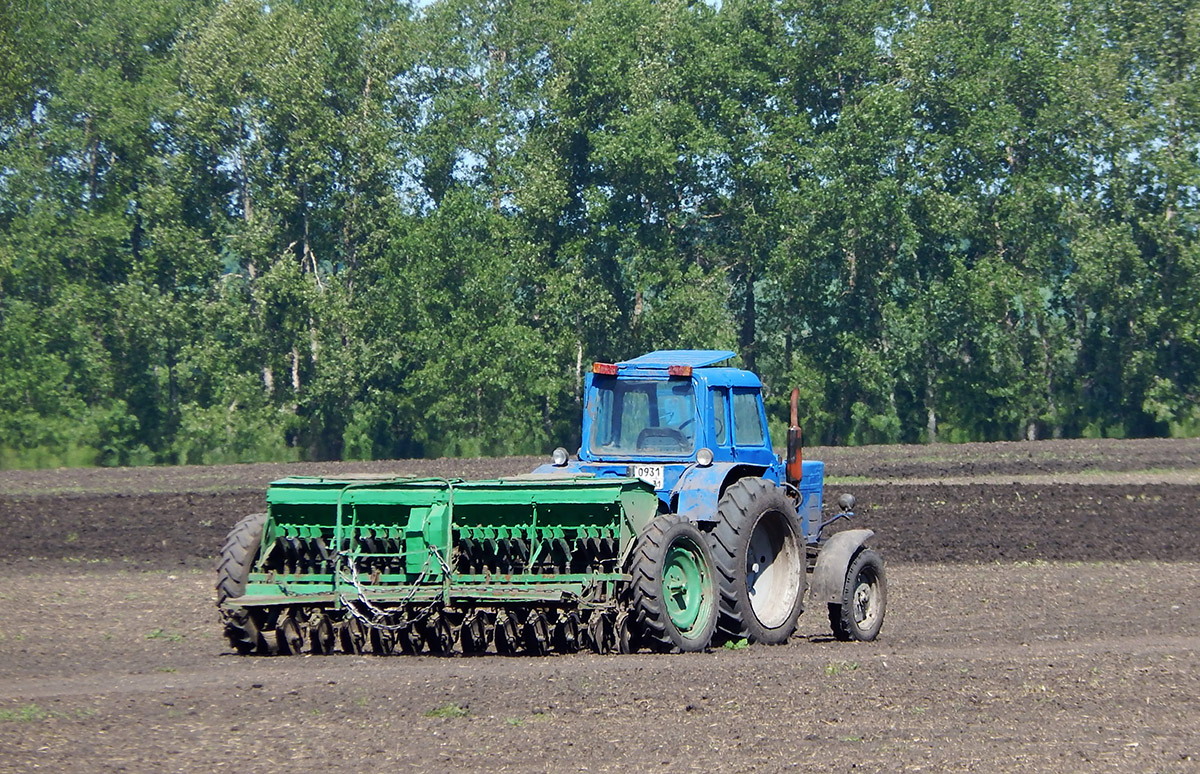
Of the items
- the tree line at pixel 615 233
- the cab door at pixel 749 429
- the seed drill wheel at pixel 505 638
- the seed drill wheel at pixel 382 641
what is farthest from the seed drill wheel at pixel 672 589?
the tree line at pixel 615 233

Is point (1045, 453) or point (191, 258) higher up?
point (191, 258)

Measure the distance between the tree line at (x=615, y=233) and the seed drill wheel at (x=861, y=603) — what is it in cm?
3495

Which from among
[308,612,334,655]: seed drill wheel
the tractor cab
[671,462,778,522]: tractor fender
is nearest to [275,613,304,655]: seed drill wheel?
[308,612,334,655]: seed drill wheel

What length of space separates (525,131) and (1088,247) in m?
20.4

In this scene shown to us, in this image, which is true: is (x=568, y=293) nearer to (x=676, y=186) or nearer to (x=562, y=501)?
(x=676, y=186)

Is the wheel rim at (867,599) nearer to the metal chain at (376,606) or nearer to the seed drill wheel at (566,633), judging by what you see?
the seed drill wheel at (566,633)

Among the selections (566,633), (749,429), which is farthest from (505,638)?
(749,429)

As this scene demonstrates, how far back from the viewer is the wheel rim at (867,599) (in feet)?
45.3

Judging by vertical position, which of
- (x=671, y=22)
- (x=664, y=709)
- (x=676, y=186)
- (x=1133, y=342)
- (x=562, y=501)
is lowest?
(x=664, y=709)

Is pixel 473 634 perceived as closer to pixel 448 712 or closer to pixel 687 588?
pixel 687 588

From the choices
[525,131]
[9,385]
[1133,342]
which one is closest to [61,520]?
[9,385]

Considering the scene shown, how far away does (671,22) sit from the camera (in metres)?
52.8

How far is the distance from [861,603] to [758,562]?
45.5 inches

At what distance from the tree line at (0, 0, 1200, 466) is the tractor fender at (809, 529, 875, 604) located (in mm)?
35241
